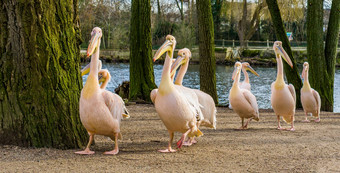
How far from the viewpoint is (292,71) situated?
1096 cm

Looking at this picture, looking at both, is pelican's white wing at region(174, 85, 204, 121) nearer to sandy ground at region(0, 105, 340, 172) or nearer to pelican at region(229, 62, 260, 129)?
sandy ground at region(0, 105, 340, 172)

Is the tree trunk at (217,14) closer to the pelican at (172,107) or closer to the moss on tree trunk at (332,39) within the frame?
the moss on tree trunk at (332,39)

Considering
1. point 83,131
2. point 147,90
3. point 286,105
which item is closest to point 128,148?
point 83,131

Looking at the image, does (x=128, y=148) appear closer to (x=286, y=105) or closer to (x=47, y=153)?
(x=47, y=153)

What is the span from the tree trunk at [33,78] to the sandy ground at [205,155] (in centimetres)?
20

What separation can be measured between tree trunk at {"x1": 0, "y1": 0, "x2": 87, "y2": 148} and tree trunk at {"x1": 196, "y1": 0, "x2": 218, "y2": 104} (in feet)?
18.4

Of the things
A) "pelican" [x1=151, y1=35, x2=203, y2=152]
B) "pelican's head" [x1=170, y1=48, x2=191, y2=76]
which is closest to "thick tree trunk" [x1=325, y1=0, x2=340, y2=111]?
"pelican's head" [x1=170, y1=48, x2=191, y2=76]

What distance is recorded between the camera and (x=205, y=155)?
16.5 feet

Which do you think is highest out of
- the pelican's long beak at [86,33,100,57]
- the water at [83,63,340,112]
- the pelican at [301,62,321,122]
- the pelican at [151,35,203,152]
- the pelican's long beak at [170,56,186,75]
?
the pelican's long beak at [86,33,100,57]

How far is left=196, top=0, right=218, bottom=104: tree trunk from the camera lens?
33.3 ft

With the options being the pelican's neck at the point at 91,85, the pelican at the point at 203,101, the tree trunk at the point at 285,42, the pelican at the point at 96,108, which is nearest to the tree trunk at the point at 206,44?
the tree trunk at the point at 285,42

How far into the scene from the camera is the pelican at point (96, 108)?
469 cm

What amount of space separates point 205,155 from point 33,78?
2.20 m

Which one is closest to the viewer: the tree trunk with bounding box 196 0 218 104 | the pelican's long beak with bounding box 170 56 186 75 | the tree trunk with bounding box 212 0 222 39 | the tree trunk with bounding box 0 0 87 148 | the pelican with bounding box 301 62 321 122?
the tree trunk with bounding box 0 0 87 148
